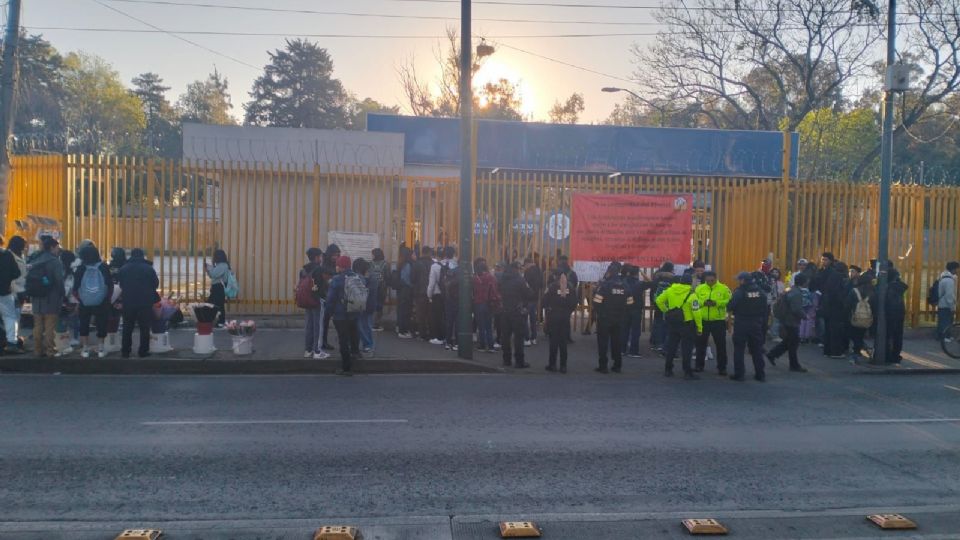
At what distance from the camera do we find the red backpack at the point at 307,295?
39.2 ft

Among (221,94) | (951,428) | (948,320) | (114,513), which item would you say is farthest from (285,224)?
(221,94)

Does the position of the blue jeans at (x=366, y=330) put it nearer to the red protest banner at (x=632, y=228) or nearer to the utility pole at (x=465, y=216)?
the utility pole at (x=465, y=216)

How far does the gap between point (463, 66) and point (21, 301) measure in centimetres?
794

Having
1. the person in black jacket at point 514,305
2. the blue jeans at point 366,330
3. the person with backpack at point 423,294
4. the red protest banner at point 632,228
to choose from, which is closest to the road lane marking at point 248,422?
the person in black jacket at point 514,305

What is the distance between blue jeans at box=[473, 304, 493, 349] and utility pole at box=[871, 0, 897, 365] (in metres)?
6.54

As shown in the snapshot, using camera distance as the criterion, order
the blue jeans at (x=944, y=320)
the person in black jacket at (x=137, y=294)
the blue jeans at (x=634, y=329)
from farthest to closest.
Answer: the blue jeans at (x=944, y=320), the blue jeans at (x=634, y=329), the person in black jacket at (x=137, y=294)

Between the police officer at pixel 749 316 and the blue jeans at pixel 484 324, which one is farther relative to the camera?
the blue jeans at pixel 484 324

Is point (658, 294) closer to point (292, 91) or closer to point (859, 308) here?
point (859, 308)

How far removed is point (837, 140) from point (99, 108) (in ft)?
153

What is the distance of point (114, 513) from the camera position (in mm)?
5543

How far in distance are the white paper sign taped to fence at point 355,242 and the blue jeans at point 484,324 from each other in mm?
2906

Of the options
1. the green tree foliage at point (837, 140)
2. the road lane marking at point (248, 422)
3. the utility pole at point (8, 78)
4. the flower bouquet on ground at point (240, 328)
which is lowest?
the road lane marking at point (248, 422)

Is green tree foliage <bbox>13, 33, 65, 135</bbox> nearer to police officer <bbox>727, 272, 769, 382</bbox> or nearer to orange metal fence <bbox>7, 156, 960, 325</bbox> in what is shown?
orange metal fence <bbox>7, 156, 960, 325</bbox>

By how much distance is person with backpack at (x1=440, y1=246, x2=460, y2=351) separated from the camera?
13453 millimetres
